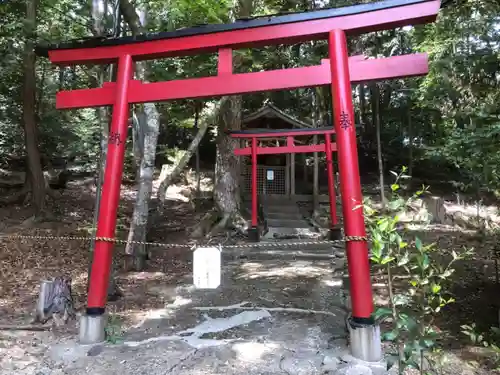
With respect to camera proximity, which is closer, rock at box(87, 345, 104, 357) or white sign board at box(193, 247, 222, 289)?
rock at box(87, 345, 104, 357)

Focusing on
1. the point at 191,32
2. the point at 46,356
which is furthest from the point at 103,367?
the point at 191,32

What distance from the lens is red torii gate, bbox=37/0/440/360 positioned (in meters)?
4.00

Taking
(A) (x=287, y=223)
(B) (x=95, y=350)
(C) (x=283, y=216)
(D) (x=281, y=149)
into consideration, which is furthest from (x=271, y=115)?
(B) (x=95, y=350)

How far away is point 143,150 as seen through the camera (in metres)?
7.95

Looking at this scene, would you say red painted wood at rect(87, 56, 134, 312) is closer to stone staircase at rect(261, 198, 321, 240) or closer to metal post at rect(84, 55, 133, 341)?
metal post at rect(84, 55, 133, 341)

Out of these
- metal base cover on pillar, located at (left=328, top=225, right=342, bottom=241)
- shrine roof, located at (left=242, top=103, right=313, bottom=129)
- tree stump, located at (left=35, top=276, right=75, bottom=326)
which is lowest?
tree stump, located at (left=35, top=276, right=75, bottom=326)

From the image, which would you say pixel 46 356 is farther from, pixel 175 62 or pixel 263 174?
pixel 263 174

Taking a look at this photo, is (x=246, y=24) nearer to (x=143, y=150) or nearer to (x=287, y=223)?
(x=143, y=150)

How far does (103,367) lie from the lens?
3.85 m

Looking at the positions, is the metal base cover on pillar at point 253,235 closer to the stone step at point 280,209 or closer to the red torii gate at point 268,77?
the stone step at point 280,209

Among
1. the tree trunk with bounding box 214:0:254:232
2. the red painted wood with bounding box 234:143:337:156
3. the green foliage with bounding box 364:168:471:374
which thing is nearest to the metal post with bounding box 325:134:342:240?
the red painted wood with bounding box 234:143:337:156

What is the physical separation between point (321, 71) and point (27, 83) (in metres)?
9.67

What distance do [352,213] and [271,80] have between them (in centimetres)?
174

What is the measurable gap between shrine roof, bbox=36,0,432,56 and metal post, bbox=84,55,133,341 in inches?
12.4
